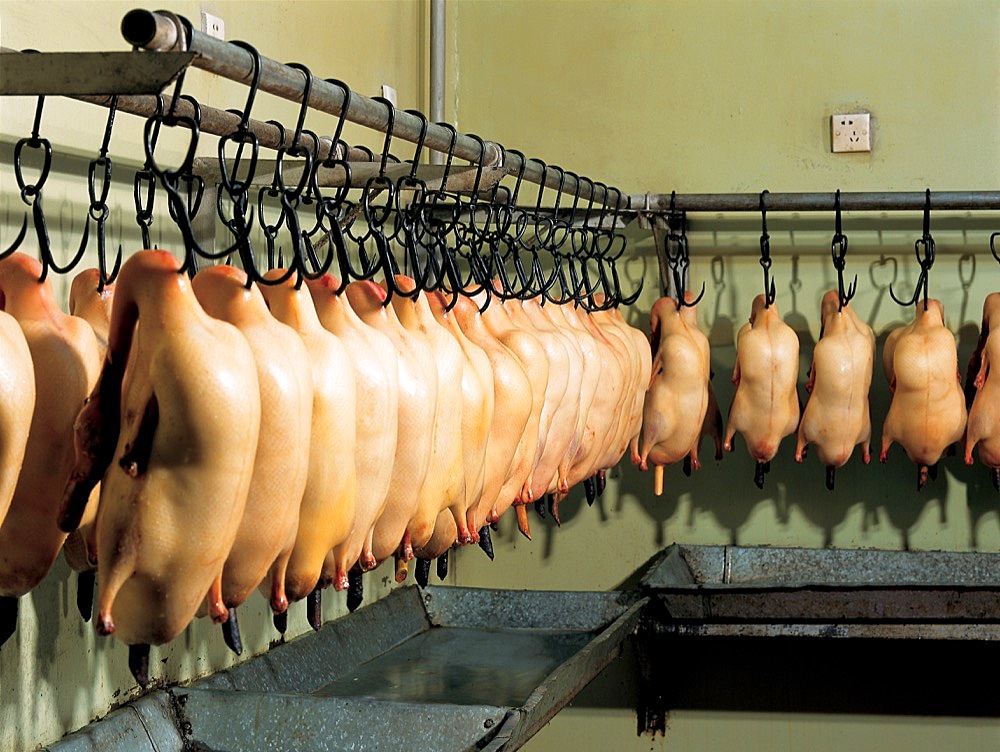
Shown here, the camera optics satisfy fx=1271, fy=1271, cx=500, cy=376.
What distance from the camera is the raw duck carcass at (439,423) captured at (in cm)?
147

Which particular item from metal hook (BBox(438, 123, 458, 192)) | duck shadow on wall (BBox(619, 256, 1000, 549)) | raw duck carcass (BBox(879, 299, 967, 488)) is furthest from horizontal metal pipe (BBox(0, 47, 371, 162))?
duck shadow on wall (BBox(619, 256, 1000, 549))

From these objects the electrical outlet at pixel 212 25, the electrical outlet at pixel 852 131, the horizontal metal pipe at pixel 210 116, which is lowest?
the horizontal metal pipe at pixel 210 116

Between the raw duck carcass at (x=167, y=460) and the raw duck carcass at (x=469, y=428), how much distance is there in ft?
1.66

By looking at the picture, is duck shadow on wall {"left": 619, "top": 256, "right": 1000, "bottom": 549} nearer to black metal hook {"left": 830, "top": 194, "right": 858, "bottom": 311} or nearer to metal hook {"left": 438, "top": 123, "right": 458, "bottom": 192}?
black metal hook {"left": 830, "top": 194, "right": 858, "bottom": 311}

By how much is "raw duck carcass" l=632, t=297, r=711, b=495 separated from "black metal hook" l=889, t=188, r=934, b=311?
0.46m

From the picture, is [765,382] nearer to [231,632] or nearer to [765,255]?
[765,255]

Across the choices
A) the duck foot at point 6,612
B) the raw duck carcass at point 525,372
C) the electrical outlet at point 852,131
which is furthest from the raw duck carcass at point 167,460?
the electrical outlet at point 852,131

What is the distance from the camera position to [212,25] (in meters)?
2.01

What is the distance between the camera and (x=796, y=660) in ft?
9.52

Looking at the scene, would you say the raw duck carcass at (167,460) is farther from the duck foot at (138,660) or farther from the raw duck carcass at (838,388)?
the raw duck carcass at (838,388)

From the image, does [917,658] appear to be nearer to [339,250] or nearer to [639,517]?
[639,517]

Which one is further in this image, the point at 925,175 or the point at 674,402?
the point at 925,175

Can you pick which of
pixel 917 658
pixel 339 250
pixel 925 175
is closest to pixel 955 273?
pixel 925 175

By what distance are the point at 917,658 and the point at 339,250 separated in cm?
206
